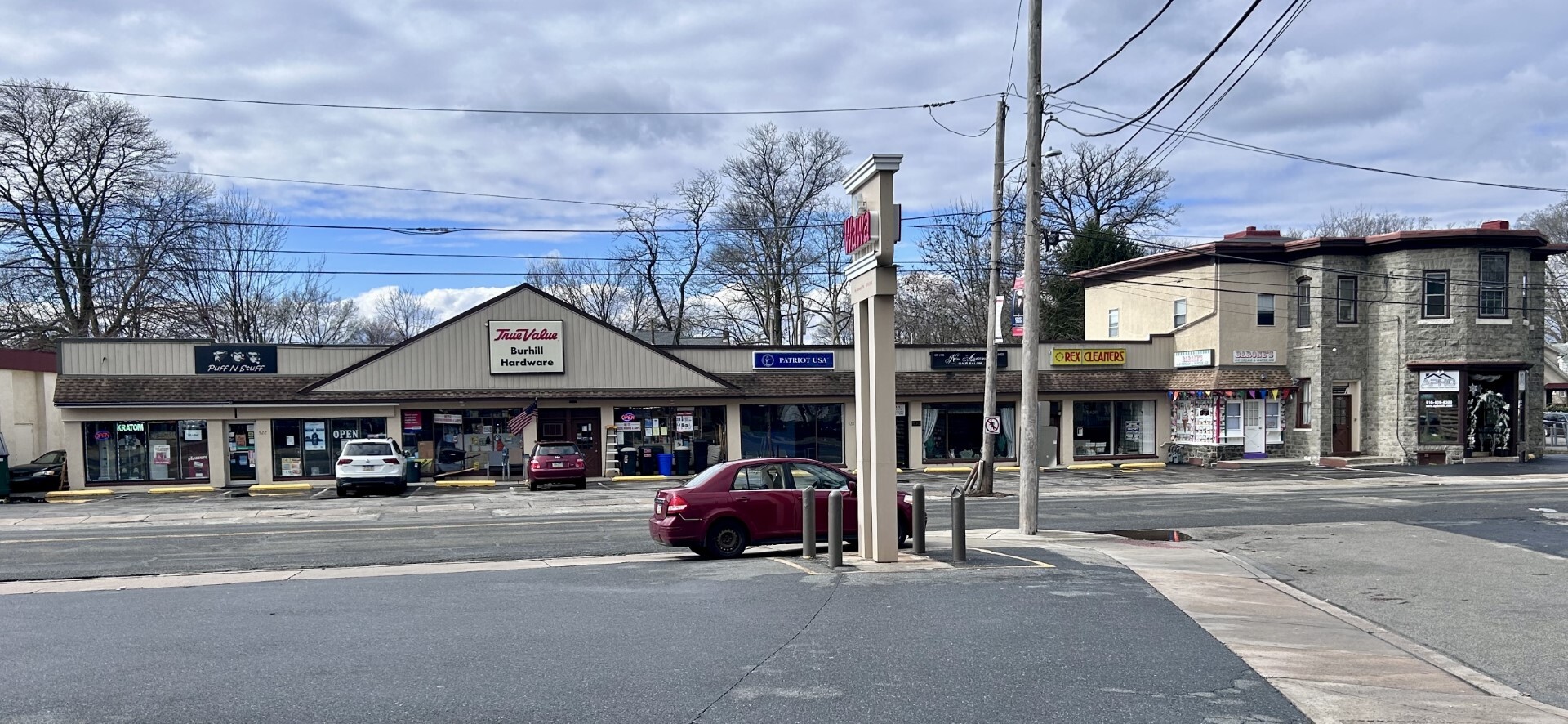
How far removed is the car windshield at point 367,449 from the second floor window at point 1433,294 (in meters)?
32.8

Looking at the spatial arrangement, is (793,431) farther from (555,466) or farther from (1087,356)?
(1087,356)

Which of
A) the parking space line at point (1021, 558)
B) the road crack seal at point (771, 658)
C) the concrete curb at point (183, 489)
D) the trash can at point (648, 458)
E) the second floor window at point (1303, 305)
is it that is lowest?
the concrete curb at point (183, 489)

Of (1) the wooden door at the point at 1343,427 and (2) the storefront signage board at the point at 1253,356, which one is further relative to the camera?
(1) the wooden door at the point at 1343,427

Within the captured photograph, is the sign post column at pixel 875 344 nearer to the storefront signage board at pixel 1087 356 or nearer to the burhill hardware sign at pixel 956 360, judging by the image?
the burhill hardware sign at pixel 956 360

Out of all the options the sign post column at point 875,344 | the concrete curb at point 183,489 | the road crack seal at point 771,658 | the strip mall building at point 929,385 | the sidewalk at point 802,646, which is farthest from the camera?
the strip mall building at point 929,385

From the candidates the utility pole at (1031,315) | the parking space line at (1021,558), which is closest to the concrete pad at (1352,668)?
the parking space line at (1021,558)

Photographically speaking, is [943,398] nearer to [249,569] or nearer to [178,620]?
[249,569]

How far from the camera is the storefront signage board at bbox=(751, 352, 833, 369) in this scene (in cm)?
3597

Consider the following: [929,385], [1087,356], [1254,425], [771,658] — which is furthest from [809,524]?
[1254,425]

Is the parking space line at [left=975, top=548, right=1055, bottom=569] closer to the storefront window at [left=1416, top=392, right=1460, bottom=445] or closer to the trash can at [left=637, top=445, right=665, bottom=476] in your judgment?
the trash can at [left=637, top=445, right=665, bottom=476]

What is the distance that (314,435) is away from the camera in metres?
32.7

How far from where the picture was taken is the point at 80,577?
13.4 metres

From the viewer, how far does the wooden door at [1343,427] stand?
36562 mm

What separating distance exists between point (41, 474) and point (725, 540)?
26.3 metres
